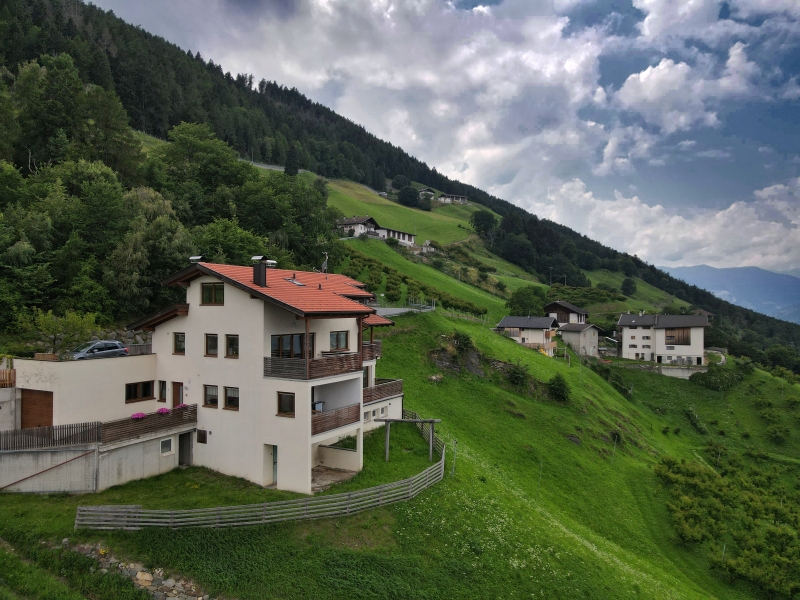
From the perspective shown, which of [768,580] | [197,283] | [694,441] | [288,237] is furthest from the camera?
[288,237]

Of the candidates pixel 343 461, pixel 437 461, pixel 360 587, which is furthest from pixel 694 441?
pixel 360 587

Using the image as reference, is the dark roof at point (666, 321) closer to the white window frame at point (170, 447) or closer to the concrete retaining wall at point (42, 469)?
the white window frame at point (170, 447)

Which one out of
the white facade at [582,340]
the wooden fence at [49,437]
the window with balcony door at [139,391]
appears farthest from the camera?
the white facade at [582,340]

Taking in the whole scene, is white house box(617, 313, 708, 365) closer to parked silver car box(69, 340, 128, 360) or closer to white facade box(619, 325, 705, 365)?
white facade box(619, 325, 705, 365)

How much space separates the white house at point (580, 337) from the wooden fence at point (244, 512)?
70.1 m

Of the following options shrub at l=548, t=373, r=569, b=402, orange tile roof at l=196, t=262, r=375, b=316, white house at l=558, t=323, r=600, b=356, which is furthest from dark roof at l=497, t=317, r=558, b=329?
orange tile roof at l=196, t=262, r=375, b=316

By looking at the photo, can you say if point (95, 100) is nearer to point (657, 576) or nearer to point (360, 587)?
point (360, 587)

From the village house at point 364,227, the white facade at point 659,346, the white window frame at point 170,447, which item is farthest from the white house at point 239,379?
the village house at point 364,227

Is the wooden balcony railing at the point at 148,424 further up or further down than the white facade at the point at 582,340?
further up

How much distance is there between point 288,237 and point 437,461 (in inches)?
1857

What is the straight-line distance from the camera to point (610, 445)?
46.6m

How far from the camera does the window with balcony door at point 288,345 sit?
81.3 feet

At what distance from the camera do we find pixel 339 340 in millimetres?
29891

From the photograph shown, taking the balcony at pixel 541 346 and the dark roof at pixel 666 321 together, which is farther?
the dark roof at pixel 666 321
